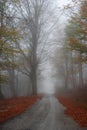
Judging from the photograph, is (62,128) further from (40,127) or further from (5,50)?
(5,50)

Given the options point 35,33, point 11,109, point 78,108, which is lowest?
point 78,108

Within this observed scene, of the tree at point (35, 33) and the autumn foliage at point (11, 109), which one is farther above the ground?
the tree at point (35, 33)

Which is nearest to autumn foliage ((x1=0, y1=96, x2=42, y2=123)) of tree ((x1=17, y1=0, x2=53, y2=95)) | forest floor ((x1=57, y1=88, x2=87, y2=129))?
forest floor ((x1=57, y1=88, x2=87, y2=129))

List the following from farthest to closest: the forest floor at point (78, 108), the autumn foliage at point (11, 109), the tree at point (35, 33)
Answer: the tree at point (35, 33), the autumn foliage at point (11, 109), the forest floor at point (78, 108)

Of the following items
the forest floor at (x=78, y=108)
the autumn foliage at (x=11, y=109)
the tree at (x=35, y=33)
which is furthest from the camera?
the tree at (x=35, y=33)

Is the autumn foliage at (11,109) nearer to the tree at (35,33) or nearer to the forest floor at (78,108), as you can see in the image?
the forest floor at (78,108)

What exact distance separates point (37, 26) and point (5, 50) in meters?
17.2

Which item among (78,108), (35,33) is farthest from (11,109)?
(35,33)

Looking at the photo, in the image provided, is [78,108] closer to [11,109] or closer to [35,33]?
[11,109]

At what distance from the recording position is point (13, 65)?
25922 millimetres

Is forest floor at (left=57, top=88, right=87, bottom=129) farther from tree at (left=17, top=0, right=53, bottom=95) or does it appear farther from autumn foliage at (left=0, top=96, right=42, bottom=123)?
tree at (left=17, top=0, right=53, bottom=95)

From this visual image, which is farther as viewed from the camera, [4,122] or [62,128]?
→ [4,122]

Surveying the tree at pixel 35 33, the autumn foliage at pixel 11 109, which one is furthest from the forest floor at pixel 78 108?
the tree at pixel 35 33

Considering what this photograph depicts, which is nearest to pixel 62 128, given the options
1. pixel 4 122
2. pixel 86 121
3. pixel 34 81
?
pixel 86 121
